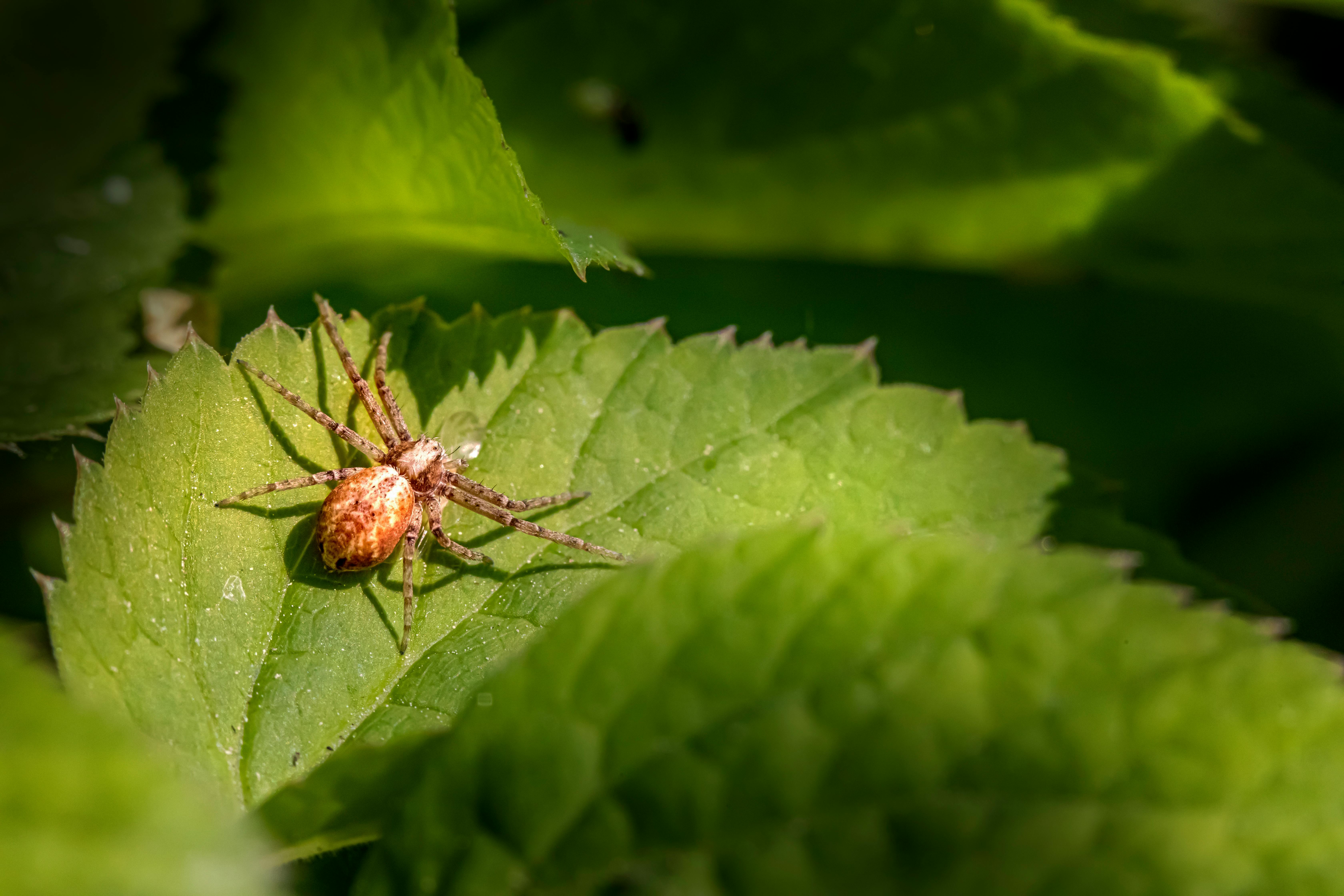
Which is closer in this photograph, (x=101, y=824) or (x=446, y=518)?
(x=101, y=824)

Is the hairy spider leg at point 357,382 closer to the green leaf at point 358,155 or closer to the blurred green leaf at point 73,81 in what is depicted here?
the green leaf at point 358,155

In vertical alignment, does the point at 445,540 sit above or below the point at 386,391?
below

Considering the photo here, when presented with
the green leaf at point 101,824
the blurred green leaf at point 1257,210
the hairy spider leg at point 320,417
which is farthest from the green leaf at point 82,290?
the blurred green leaf at point 1257,210

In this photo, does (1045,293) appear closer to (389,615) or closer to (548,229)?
(548,229)

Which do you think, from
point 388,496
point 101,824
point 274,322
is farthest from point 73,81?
point 101,824

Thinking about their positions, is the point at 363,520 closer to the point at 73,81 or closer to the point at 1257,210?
the point at 73,81

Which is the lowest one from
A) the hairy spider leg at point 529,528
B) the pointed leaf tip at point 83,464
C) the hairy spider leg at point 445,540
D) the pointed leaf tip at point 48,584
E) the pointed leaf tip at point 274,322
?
the hairy spider leg at point 445,540
